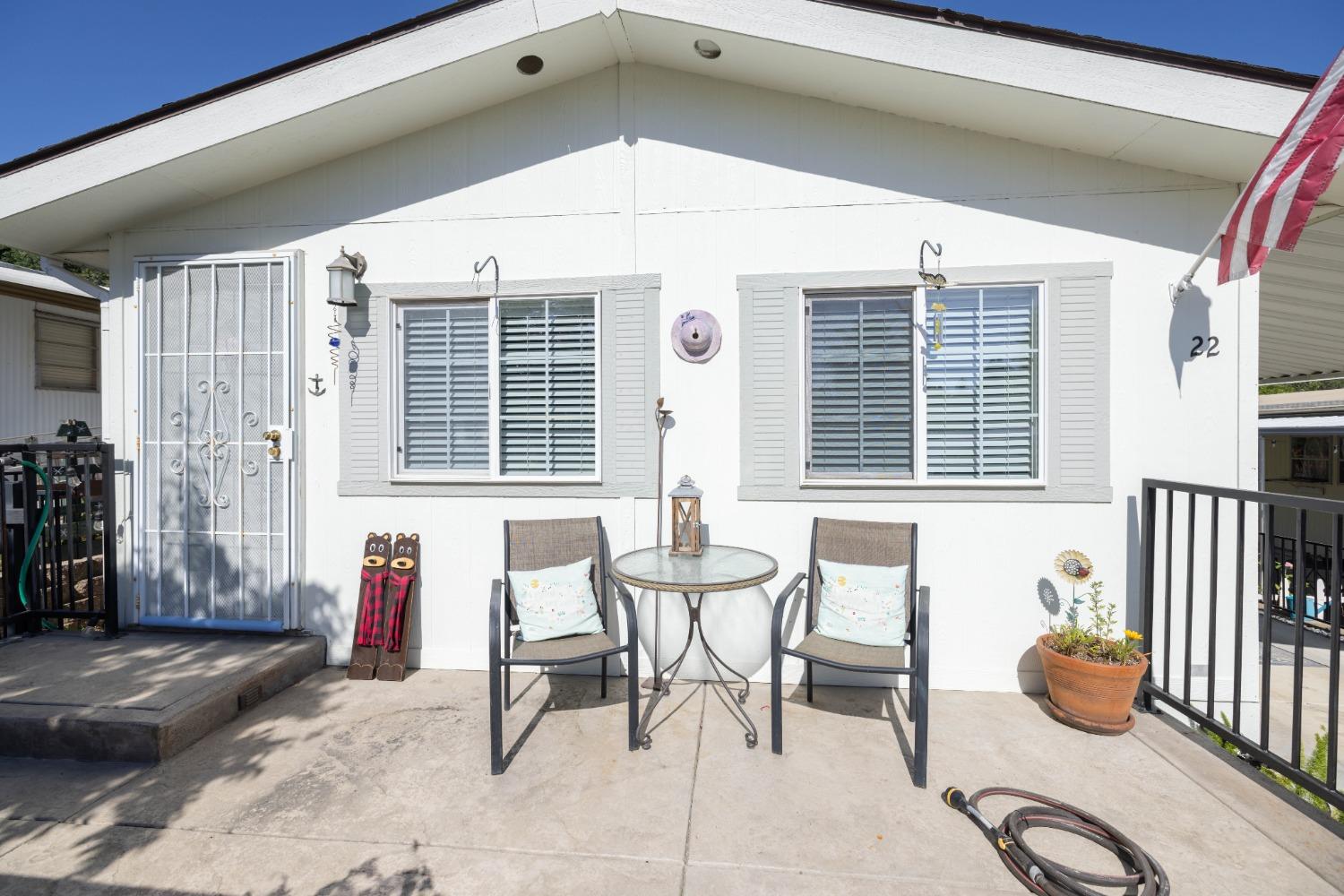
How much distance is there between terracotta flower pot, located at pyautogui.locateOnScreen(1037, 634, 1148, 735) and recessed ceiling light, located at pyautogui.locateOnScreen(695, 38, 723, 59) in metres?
3.57

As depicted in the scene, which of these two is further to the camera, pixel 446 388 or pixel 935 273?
pixel 446 388

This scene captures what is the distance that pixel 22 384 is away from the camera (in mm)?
6719

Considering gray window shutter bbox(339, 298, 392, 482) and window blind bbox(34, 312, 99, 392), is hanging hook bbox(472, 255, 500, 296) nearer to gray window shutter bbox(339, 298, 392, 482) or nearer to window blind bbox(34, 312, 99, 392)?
gray window shutter bbox(339, 298, 392, 482)

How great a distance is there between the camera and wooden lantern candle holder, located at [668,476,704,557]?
124 inches

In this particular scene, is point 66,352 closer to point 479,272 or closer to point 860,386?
point 479,272

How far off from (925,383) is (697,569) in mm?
1664

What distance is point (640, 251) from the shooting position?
3508 mm

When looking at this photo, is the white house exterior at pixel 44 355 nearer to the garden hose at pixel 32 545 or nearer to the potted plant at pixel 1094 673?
the garden hose at pixel 32 545

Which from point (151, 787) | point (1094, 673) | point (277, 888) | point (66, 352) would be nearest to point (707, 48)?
point (1094, 673)

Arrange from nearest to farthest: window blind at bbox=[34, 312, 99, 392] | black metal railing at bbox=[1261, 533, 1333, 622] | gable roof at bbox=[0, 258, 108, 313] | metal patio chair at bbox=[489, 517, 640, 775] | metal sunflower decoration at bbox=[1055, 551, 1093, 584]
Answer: metal patio chair at bbox=[489, 517, 640, 775]
metal sunflower decoration at bbox=[1055, 551, 1093, 584]
black metal railing at bbox=[1261, 533, 1333, 622]
gable roof at bbox=[0, 258, 108, 313]
window blind at bbox=[34, 312, 99, 392]

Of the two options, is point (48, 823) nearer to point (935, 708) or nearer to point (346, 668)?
point (346, 668)

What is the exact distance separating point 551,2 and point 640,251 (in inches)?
50.4

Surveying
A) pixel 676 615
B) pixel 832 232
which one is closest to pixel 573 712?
pixel 676 615

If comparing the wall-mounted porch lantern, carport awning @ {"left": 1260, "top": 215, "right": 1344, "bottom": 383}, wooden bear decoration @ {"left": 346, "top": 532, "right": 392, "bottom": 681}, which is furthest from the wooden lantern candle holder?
carport awning @ {"left": 1260, "top": 215, "right": 1344, "bottom": 383}
